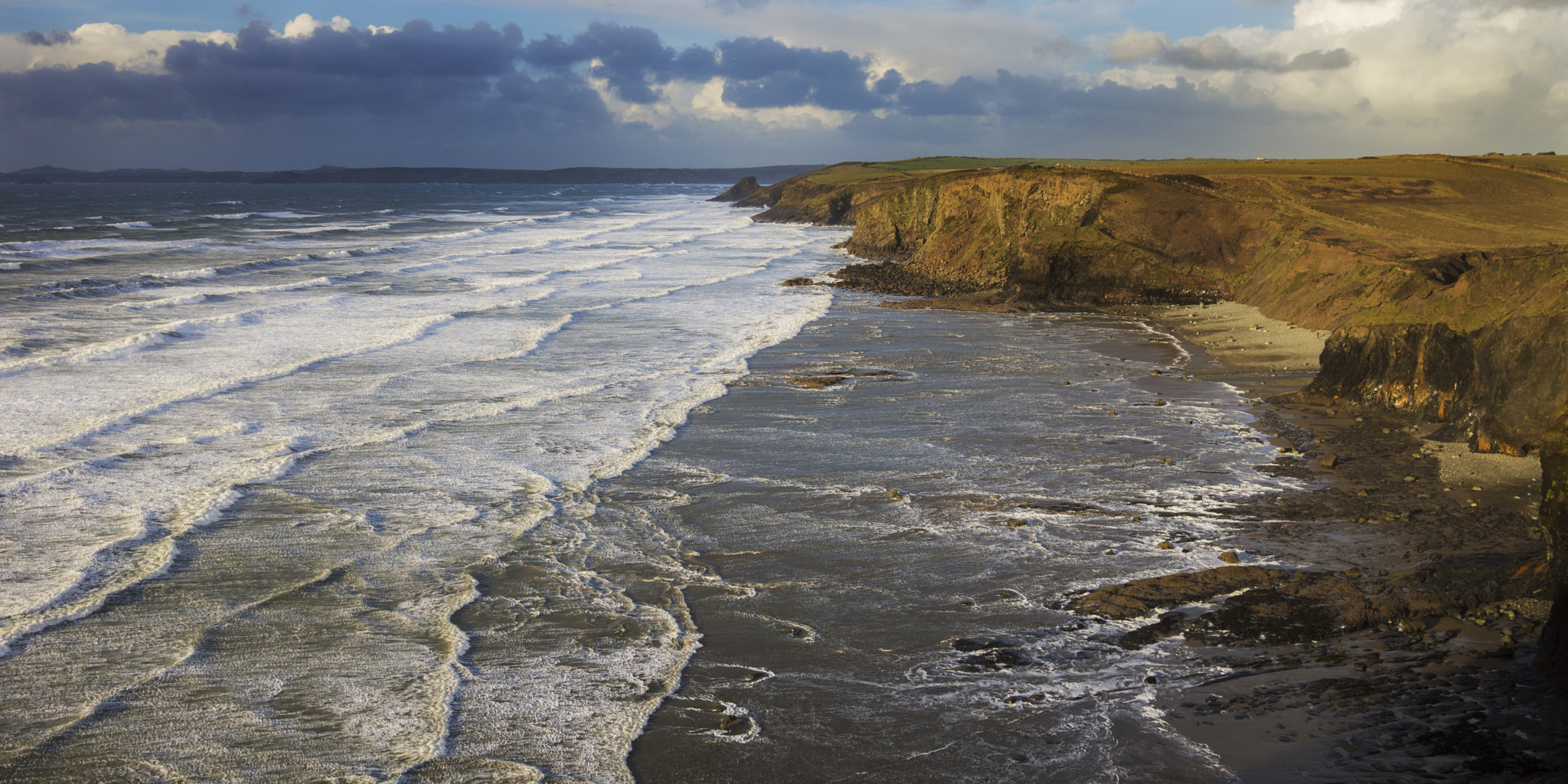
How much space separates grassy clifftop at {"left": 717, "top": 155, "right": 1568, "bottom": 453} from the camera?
13.4m

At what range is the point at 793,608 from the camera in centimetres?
905

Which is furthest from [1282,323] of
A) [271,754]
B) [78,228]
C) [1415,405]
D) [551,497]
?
[78,228]

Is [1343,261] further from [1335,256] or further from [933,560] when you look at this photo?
[933,560]

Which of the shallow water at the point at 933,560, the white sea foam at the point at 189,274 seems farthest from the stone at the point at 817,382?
the white sea foam at the point at 189,274

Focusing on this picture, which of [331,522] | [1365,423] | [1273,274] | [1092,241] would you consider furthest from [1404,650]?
A: [1092,241]

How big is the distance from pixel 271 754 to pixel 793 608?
4.11 metres

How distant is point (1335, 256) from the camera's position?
959 inches

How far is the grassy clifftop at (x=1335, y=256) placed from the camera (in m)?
13.4

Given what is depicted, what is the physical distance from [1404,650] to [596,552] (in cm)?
703

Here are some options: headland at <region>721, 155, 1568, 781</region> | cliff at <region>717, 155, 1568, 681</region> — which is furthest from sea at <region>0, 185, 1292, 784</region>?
cliff at <region>717, 155, 1568, 681</region>

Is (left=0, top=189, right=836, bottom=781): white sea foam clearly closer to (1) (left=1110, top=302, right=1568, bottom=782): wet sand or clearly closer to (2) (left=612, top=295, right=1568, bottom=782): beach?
(2) (left=612, top=295, right=1568, bottom=782): beach

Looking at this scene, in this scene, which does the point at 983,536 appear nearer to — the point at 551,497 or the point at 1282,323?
the point at 551,497

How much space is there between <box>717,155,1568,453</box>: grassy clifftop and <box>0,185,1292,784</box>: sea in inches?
109

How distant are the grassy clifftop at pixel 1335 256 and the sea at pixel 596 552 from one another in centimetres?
278
